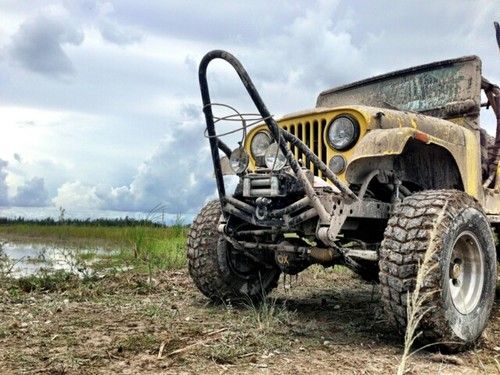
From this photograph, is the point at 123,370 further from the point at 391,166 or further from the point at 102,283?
the point at 102,283

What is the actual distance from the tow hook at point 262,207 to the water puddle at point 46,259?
3.32m

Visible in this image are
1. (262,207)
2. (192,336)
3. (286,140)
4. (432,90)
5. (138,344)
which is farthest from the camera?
(432,90)

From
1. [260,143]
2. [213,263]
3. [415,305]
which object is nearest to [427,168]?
[260,143]

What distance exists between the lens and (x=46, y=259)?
10234mm

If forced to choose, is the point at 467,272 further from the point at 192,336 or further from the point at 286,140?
the point at 192,336

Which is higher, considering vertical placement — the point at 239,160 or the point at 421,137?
the point at 421,137

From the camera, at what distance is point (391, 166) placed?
5.32m

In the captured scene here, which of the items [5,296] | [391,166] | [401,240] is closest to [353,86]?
[391,166]

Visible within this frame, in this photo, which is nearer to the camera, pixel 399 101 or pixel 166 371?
pixel 166 371

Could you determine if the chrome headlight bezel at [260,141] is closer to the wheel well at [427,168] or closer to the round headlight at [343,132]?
the round headlight at [343,132]

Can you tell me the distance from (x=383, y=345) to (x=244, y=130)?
1.95 metres

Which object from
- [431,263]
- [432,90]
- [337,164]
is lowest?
[431,263]

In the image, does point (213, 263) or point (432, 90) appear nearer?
point (213, 263)

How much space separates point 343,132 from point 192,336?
201 centimetres
